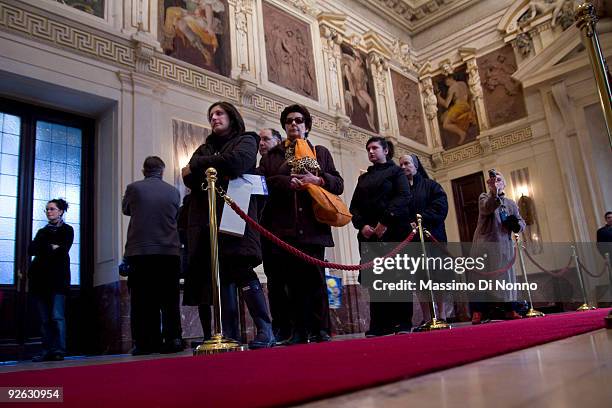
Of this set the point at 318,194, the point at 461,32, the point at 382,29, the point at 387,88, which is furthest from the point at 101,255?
the point at 461,32

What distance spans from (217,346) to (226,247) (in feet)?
2.14

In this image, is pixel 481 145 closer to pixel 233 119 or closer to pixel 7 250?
pixel 233 119

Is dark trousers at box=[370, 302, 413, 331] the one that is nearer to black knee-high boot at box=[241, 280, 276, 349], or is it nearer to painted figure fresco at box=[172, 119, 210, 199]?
black knee-high boot at box=[241, 280, 276, 349]

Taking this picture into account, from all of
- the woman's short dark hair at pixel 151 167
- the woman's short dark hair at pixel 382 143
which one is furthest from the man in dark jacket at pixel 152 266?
the woman's short dark hair at pixel 382 143

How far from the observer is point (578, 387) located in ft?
2.37

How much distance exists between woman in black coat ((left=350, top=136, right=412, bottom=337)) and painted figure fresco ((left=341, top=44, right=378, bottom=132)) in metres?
7.07

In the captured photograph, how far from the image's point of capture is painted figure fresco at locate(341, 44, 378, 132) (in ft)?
37.8

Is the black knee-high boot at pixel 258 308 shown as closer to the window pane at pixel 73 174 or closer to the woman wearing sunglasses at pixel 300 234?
the woman wearing sunglasses at pixel 300 234

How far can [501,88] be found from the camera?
1306cm

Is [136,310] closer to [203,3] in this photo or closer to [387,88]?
[203,3]

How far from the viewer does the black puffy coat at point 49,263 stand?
4578 mm

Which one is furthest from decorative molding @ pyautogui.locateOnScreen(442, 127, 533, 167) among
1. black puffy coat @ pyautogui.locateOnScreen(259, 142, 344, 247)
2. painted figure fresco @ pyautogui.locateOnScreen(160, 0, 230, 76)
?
black puffy coat @ pyautogui.locateOnScreen(259, 142, 344, 247)

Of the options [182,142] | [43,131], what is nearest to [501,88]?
[182,142]

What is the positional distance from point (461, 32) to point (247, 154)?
488 inches
